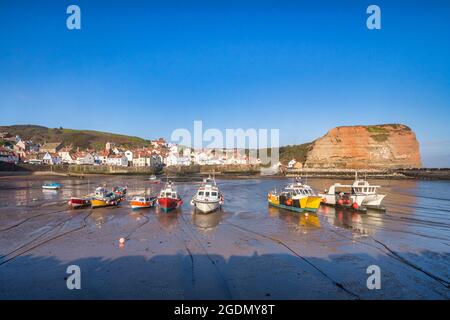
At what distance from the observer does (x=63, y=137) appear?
16538 cm

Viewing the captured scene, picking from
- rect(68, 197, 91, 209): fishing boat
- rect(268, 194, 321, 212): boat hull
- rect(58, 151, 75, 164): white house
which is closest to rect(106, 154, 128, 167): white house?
rect(58, 151, 75, 164): white house

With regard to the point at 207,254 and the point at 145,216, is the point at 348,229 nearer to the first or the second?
the point at 207,254

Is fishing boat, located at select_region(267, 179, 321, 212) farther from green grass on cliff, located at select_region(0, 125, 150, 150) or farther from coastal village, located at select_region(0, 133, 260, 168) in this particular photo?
green grass on cliff, located at select_region(0, 125, 150, 150)

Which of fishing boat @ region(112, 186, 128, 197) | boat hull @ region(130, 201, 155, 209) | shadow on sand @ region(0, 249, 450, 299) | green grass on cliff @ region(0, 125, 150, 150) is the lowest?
shadow on sand @ region(0, 249, 450, 299)

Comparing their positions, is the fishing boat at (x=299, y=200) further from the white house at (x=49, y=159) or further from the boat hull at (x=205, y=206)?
the white house at (x=49, y=159)

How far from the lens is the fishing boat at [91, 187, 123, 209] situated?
102ft

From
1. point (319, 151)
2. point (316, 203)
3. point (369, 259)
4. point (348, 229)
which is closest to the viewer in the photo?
point (369, 259)

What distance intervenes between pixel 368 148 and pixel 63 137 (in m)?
136

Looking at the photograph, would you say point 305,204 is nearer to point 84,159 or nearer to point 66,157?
point 84,159

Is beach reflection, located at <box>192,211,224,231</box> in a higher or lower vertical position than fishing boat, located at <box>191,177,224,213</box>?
lower

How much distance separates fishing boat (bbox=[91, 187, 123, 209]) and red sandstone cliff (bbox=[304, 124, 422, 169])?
92.4 m
